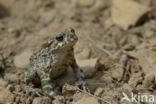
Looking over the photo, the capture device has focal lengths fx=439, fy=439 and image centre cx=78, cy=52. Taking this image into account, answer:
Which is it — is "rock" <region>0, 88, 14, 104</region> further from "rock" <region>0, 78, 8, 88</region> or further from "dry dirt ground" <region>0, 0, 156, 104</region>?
"rock" <region>0, 78, 8, 88</region>

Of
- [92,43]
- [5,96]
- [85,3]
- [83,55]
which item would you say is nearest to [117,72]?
[83,55]

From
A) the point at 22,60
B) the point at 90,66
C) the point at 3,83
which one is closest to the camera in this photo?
the point at 3,83

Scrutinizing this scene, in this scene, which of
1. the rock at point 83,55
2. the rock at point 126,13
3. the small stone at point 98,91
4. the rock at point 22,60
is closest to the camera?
the small stone at point 98,91

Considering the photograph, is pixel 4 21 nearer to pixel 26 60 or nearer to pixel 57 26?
pixel 57 26

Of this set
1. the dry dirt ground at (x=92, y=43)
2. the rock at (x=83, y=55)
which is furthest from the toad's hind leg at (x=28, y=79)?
the rock at (x=83, y=55)

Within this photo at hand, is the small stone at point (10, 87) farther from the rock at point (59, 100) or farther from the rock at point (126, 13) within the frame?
the rock at point (126, 13)

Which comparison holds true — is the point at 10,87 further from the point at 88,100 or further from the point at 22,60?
the point at 88,100
